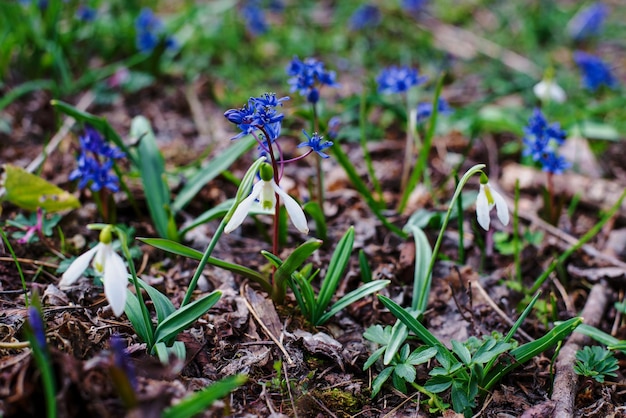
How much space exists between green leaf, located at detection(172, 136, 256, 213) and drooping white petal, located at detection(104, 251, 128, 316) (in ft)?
3.75

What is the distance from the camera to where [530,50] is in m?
5.12

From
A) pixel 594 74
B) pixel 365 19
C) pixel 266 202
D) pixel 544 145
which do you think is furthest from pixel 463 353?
pixel 365 19

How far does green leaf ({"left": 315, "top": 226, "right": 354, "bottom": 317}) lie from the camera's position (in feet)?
7.02

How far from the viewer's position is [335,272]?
2164 mm

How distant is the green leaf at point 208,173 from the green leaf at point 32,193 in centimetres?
49

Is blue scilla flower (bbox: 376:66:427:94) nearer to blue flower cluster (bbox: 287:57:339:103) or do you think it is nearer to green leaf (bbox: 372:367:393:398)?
blue flower cluster (bbox: 287:57:339:103)

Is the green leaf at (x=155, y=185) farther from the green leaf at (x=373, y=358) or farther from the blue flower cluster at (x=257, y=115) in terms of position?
the green leaf at (x=373, y=358)

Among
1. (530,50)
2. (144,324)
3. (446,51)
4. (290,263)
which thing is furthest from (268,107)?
(530,50)

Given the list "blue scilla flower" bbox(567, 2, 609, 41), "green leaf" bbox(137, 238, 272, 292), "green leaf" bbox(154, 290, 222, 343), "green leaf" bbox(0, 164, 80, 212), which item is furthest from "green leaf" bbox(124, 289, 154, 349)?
"blue scilla flower" bbox(567, 2, 609, 41)

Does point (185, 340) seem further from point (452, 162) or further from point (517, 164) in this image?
point (517, 164)

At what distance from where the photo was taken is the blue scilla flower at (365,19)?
5.24 metres

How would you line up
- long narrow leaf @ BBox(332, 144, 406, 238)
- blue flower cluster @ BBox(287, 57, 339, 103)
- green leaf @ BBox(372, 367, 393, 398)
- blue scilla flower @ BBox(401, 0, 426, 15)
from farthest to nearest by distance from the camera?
blue scilla flower @ BBox(401, 0, 426, 15) < long narrow leaf @ BBox(332, 144, 406, 238) < blue flower cluster @ BBox(287, 57, 339, 103) < green leaf @ BBox(372, 367, 393, 398)

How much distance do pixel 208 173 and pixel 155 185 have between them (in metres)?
0.26

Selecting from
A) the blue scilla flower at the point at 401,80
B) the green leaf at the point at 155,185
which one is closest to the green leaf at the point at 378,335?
the green leaf at the point at 155,185
